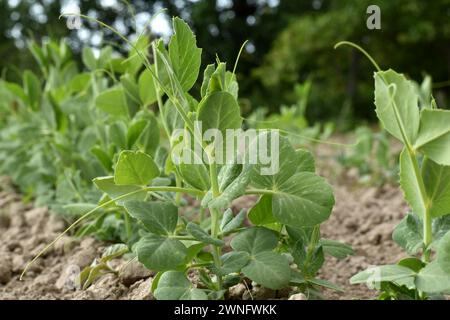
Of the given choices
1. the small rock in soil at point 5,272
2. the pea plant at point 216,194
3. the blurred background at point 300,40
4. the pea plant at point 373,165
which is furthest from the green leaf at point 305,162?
the blurred background at point 300,40

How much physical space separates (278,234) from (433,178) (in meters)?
0.24

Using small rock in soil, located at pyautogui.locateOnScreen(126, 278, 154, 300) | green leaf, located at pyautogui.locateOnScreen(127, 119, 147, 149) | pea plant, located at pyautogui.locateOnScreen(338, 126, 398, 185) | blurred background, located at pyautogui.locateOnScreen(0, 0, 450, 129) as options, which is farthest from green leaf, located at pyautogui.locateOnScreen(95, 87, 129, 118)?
blurred background, located at pyautogui.locateOnScreen(0, 0, 450, 129)

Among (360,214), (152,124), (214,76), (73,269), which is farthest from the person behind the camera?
(360,214)

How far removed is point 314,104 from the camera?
10289 millimetres

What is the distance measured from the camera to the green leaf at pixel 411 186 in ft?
2.80

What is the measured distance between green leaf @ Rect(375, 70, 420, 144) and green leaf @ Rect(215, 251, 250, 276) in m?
0.26

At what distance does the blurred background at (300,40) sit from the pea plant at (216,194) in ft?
17.9

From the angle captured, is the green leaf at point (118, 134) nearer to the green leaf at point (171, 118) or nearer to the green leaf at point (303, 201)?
the green leaf at point (171, 118)

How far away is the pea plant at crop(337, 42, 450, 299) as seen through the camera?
2.63 ft

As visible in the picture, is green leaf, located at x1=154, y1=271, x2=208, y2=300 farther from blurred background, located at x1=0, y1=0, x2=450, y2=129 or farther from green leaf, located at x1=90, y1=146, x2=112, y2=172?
blurred background, located at x1=0, y1=0, x2=450, y2=129

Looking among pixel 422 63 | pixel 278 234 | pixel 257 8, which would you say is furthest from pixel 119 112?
pixel 257 8

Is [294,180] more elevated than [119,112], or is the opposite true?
[119,112]

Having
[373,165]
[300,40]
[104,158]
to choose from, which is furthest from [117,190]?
[300,40]
